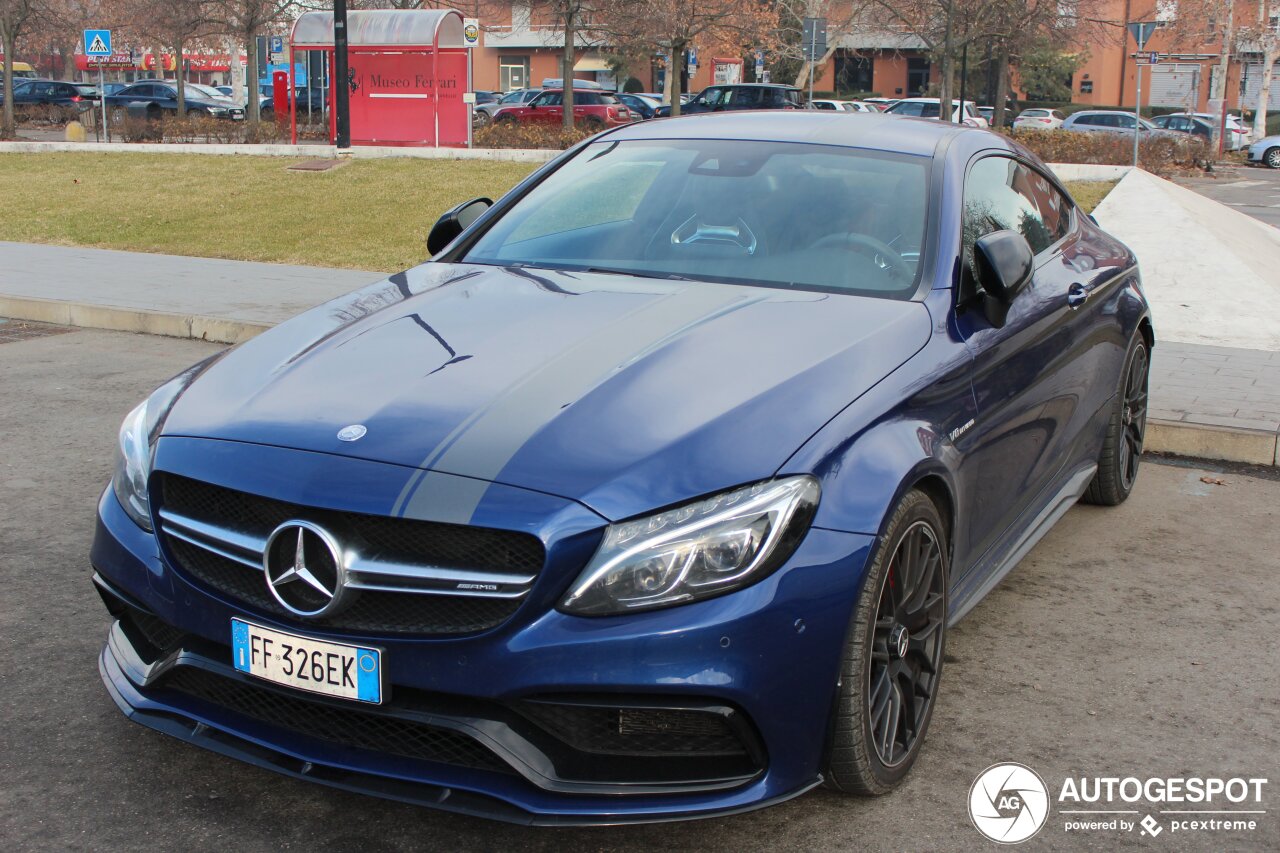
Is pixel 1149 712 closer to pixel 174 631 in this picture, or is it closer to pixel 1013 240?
pixel 1013 240

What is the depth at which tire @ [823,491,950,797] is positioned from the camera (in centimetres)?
289

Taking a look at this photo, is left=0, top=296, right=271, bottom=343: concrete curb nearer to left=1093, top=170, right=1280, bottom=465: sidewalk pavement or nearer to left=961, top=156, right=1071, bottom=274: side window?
left=961, top=156, right=1071, bottom=274: side window

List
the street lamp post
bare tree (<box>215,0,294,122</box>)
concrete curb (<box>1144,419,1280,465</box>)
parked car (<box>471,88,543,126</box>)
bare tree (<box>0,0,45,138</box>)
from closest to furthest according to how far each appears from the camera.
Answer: concrete curb (<box>1144,419,1280,465</box>) → the street lamp post → bare tree (<box>0,0,45,138</box>) → bare tree (<box>215,0,294,122</box>) → parked car (<box>471,88,543,126</box>)

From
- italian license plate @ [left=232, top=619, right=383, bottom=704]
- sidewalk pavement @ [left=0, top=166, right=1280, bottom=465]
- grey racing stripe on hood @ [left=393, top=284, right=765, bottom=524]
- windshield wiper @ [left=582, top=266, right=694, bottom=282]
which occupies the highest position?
windshield wiper @ [left=582, top=266, right=694, bottom=282]

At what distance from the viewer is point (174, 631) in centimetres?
309

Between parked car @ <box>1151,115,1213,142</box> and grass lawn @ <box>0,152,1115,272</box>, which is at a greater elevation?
parked car @ <box>1151,115,1213,142</box>

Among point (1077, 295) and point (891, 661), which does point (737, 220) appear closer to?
point (1077, 295)

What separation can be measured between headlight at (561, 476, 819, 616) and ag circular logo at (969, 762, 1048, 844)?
91 centimetres

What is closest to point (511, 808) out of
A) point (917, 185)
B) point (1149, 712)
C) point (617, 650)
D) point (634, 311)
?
point (617, 650)

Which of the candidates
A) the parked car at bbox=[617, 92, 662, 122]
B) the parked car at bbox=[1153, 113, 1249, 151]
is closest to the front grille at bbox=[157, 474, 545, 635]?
the parked car at bbox=[617, 92, 662, 122]

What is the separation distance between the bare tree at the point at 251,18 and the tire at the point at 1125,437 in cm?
3257

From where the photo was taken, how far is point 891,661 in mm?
3141

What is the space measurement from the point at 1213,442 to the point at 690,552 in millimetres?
4766

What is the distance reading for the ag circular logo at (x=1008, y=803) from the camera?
10.2 ft
